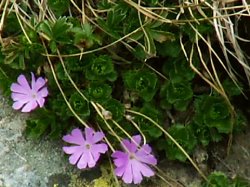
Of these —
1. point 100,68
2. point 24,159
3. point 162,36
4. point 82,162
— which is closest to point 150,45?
point 162,36

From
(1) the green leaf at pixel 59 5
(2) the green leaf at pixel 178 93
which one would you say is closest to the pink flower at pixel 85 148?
(2) the green leaf at pixel 178 93

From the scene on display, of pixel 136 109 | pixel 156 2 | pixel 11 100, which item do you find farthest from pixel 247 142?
pixel 11 100

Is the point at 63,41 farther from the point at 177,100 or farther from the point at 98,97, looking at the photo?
the point at 177,100

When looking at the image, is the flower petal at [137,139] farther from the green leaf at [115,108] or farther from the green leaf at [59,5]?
the green leaf at [59,5]

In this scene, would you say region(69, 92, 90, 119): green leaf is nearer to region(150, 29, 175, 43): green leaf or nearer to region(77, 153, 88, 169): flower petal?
region(77, 153, 88, 169): flower petal

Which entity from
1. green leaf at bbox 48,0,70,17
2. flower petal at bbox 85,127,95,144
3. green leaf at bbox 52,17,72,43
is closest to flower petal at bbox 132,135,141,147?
flower petal at bbox 85,127,95,144

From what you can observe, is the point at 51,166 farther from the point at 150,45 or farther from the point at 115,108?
the point at 150,45
